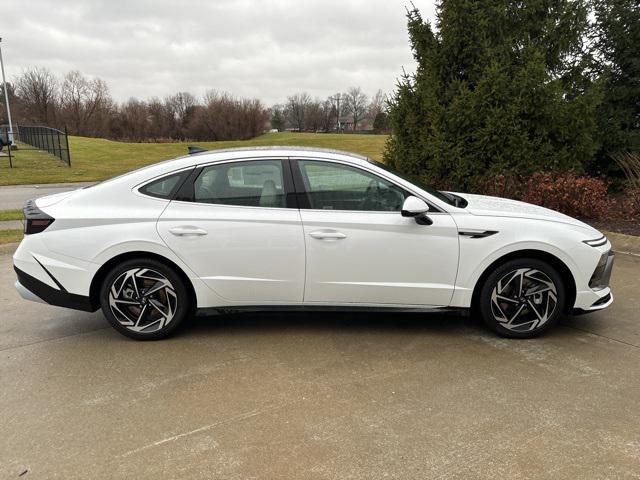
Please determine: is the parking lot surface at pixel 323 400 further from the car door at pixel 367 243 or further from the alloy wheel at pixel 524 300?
the car door at pixel 367 243

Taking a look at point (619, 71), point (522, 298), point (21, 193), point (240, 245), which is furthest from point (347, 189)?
point (21, 193)

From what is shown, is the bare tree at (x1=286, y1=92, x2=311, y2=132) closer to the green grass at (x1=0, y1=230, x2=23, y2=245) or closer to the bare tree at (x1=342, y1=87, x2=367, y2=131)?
the bare tree at (x1=342, y1=87, x2=367, y2=131)

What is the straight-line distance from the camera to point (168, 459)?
101 inches

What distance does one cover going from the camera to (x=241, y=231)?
12.8 ft

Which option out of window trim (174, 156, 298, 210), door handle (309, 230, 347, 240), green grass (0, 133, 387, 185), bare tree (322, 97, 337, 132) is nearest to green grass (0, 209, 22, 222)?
green grass (0, 133, 387, 185)

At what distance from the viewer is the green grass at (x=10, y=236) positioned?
7.39 meters

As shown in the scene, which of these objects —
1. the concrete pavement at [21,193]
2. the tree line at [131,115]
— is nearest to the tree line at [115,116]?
the tree line at [131,115]

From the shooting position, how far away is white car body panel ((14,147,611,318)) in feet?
12.7

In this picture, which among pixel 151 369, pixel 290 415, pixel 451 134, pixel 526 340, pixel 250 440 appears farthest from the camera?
pixel 451 134

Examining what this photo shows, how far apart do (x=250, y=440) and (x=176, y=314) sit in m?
1.60

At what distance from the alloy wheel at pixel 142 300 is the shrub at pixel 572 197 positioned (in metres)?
5.91

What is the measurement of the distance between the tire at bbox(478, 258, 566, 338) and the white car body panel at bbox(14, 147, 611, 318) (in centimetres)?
12

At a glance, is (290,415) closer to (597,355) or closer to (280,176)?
(280,176)

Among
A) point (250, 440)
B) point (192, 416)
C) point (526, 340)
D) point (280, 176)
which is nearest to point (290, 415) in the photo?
point (250, 440)
